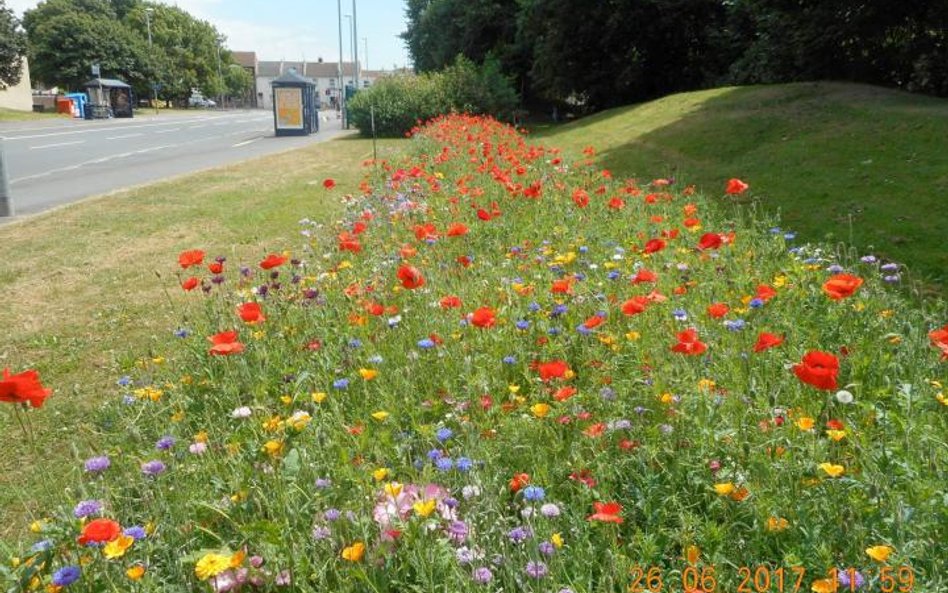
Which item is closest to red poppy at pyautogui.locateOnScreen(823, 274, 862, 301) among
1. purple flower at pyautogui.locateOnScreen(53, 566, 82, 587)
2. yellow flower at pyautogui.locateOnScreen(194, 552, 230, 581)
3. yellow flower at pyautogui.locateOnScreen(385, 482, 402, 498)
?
yellow flower at pyautogui.locateOnScreen(385, 482, 402, 498)

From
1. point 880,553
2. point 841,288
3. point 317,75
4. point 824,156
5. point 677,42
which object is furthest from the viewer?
point 317,75

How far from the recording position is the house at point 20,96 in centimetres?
5503

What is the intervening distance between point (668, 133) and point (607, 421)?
13.9 meters

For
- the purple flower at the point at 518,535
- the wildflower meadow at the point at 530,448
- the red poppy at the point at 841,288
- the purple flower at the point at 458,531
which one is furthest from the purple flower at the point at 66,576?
the red poppy at the point at 841,288

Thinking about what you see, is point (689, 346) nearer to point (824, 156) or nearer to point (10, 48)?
point (824, 156)

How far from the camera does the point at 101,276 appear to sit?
6.98 m

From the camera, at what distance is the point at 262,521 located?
6.42 feet

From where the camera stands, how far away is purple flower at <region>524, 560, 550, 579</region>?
70.1 inches

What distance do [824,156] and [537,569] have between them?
978 cm

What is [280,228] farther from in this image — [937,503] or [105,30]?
[105,30]

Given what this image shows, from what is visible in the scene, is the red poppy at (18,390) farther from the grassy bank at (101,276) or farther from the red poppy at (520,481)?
the red poppy at (520,481)

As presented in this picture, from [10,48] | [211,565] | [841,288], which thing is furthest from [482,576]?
[10,48]

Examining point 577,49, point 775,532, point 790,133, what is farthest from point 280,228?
point 577,49

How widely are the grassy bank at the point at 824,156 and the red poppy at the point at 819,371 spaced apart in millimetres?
3123
